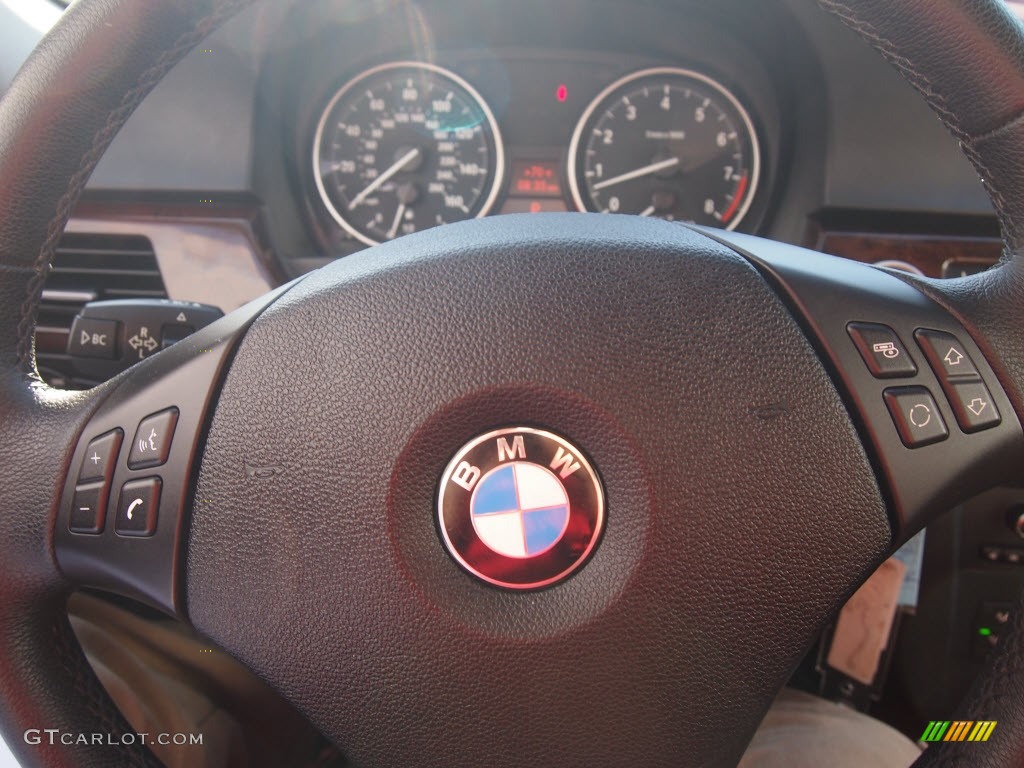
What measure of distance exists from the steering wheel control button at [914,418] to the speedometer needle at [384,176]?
1.14m

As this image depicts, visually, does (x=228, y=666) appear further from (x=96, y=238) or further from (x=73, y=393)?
(x=96, y=238)

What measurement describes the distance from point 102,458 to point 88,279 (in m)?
0.91

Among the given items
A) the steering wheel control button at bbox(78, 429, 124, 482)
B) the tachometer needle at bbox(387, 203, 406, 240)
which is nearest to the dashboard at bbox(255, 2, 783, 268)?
the tachometer needle at bbox(387, 203, 406, 240)

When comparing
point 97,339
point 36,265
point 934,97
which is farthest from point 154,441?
point 934,97

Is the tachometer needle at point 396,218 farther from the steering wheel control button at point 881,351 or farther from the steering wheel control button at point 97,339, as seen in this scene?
the steering wheel control button at point 881,351

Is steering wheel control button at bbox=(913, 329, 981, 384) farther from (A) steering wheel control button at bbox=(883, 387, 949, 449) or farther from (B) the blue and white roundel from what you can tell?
(B) the blue and white roundel

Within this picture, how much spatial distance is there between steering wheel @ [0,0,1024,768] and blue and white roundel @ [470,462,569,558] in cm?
3

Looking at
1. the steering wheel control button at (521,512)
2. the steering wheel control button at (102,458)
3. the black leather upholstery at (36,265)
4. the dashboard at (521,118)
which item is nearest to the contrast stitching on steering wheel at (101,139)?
the black leather upholstery at (36,265)

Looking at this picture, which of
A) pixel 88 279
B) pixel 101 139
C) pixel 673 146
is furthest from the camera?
pixel 673 146

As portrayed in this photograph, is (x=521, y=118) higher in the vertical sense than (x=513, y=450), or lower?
higher

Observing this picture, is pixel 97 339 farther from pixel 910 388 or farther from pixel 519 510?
pixel 910 388

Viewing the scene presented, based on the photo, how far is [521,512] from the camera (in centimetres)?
58

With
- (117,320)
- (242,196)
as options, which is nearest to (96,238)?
(242,196)

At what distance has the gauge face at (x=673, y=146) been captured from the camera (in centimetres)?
154
